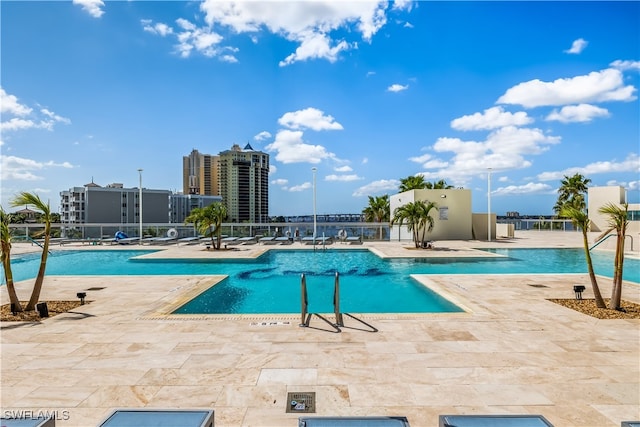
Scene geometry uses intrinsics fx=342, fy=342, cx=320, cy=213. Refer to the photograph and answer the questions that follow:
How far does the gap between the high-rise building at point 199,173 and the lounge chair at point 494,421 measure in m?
117

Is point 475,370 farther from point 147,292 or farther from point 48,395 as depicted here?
point 147,292

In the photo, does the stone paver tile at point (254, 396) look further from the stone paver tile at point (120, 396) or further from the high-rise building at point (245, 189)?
the high-rise building at point (245, 189)

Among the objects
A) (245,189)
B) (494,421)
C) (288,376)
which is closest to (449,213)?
(288,376)

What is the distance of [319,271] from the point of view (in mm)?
12531

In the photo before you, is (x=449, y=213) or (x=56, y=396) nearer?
(x=56, y=396)

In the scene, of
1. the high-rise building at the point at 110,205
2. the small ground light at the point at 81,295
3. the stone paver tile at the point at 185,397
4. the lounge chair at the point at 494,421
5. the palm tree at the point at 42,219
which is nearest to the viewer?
the lounge chair at the point at 494,421

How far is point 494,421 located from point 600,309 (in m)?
6.33

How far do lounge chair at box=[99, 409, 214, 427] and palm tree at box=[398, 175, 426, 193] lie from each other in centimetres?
2876

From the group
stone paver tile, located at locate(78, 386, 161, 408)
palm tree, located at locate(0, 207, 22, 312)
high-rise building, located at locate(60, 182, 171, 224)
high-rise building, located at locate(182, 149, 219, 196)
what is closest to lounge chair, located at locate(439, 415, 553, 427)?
stone paver tile, located at locate(78, 386, 161, 408)

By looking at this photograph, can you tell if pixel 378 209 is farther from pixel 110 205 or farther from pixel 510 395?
pixel 110 205

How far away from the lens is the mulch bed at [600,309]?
6.04 meters

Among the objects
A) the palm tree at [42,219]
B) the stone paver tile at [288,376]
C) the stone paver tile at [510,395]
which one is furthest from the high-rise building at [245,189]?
the stone paver tile at [510,395]

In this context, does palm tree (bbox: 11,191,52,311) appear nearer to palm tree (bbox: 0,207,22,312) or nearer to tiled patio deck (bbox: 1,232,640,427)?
palm tree (bbox: 0,207,22,312)

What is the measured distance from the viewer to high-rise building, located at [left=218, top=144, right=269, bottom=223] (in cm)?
8857
